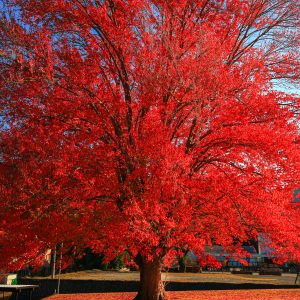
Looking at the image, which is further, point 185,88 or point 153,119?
point 153,119

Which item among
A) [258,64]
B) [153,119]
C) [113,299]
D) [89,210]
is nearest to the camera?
[89,210]

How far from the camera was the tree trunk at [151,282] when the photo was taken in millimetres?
12008

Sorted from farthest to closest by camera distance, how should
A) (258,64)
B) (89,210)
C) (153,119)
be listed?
(258,64) → (153,119) → (89,210)

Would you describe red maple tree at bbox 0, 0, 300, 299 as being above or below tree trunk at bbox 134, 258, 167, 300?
above

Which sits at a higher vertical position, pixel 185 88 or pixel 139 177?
pixel 185 88

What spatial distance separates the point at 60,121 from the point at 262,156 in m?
5.76

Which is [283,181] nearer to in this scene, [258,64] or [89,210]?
[258,64]

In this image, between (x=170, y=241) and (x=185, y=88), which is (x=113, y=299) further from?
(x=185, y=88)

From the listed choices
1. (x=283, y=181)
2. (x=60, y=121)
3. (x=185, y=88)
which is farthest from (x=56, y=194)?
(x=283, y=181)

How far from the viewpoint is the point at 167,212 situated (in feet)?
31.8

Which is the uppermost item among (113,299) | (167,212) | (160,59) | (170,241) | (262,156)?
(160,59)

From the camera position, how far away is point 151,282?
12102 millimetres

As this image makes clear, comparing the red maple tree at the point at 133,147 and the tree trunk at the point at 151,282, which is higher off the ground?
the red maple tree at the point at 133,147

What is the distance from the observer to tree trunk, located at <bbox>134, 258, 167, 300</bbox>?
473 inches
